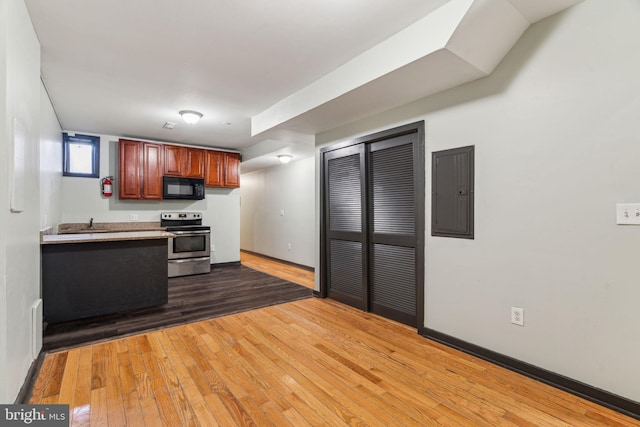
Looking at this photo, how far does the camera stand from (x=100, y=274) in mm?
3207

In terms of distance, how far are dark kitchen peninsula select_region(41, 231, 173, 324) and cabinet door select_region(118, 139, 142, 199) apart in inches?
78.5

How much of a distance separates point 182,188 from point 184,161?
0.50 metres

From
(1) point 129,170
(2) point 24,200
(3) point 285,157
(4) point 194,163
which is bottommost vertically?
(2) point 24,200

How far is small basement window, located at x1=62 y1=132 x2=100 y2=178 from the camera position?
4.86 meters

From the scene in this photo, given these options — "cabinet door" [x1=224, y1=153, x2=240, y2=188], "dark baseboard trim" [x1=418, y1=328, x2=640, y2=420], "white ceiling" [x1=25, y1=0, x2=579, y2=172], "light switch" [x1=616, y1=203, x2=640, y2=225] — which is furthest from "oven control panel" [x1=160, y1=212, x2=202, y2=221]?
"light switch" [x1=616, y1=203, x2=640, y2=225]

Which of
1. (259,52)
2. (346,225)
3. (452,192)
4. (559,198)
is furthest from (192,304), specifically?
(559,198)

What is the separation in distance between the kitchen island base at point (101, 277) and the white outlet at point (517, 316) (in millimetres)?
3500

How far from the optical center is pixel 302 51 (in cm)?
253

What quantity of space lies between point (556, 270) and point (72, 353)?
12.1ft

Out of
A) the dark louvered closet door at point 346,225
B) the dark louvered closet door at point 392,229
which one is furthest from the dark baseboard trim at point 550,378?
the dark louvered closet door at point 346,225

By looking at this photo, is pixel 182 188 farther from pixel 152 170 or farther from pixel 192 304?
pixel 192 304

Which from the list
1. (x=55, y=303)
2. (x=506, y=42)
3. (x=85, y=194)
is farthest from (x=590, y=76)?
(x=85, y=194)

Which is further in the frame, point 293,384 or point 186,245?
point 186,245

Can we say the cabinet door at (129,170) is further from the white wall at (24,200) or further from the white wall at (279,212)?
the white wall at (24,200)
